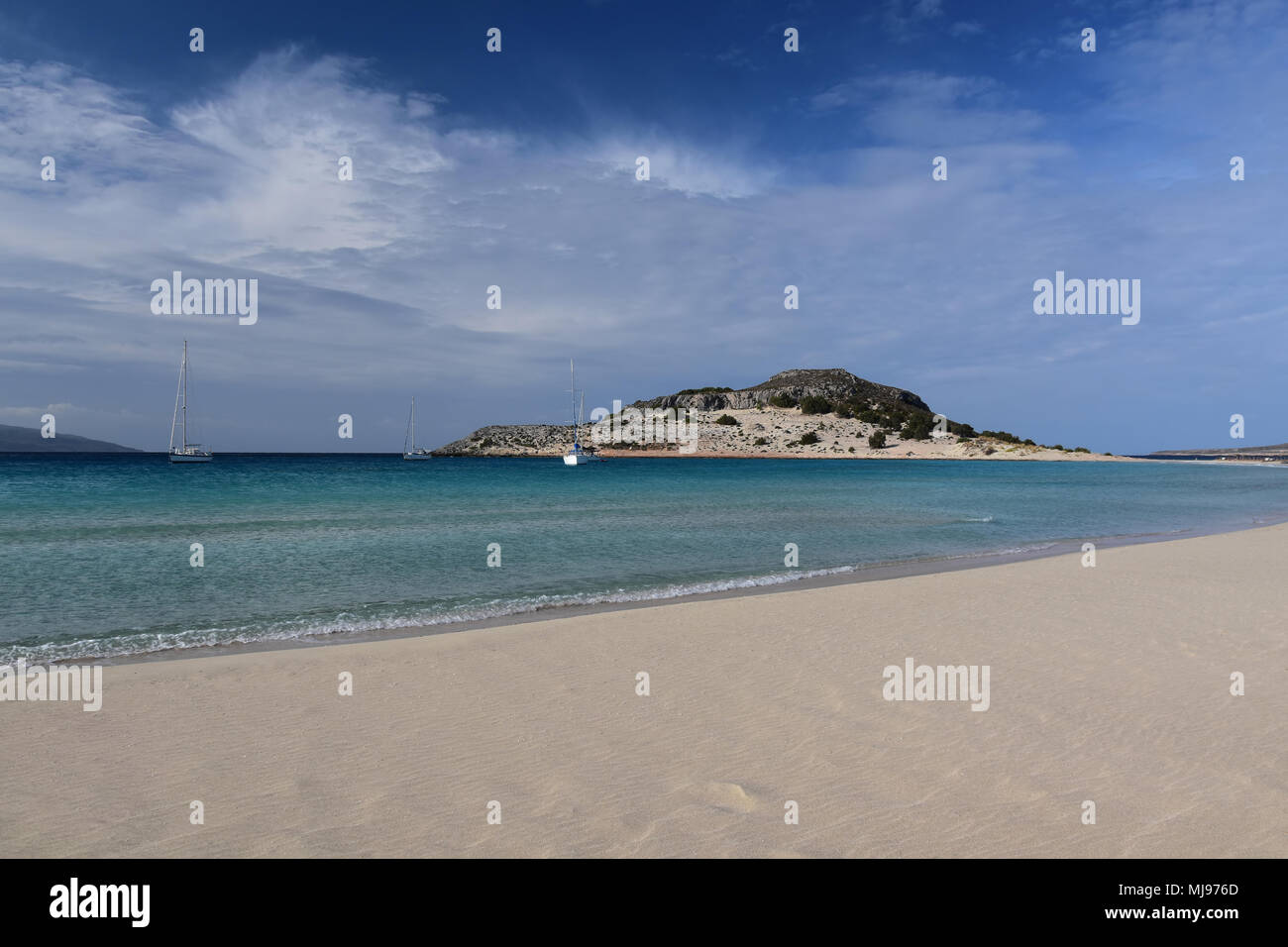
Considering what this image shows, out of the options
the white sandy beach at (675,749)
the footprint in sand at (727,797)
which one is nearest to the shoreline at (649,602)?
the white sandy beach at (675,749)

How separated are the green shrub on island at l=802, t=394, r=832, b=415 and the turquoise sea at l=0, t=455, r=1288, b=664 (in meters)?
120

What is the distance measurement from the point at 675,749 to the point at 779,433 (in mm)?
150901

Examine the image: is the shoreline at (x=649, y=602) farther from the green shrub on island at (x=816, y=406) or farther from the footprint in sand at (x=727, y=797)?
the green shrub on island at (x=816, y=406)

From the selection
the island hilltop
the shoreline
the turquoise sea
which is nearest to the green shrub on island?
the island hilltop

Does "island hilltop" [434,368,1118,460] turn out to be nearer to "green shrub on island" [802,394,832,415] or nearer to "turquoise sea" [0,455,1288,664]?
"green shrub on island" [802,394,832,415]

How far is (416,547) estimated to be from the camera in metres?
20.6

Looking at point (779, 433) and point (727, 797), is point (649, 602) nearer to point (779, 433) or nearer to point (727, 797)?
point (727, 797)

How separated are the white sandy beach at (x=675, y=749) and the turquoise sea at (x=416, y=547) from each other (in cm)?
287

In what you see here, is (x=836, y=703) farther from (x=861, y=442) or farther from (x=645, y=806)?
(x=861, y=442)

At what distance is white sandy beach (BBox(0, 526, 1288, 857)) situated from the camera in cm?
474

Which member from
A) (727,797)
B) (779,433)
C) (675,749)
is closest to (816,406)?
(779,433)

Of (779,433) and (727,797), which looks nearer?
(727,797)

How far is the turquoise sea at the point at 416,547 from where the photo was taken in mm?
12227

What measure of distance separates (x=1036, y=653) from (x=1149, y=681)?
1.44 metres
